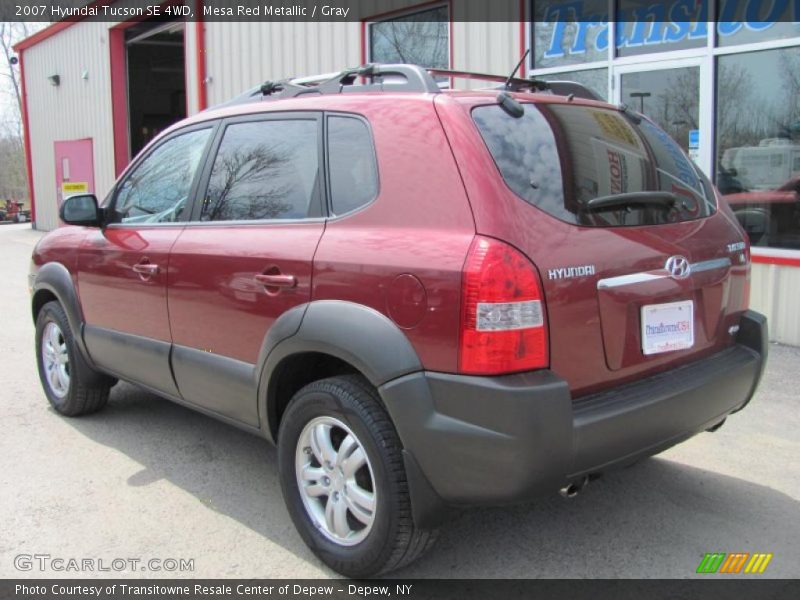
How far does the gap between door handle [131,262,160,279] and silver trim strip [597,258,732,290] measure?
220cm

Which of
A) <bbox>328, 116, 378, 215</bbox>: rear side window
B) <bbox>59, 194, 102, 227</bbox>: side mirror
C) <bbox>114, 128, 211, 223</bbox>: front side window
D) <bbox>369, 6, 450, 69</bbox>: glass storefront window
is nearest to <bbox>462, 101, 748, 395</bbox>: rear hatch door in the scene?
<bbox>328, 116, 378, 215</bbox>: rear side window

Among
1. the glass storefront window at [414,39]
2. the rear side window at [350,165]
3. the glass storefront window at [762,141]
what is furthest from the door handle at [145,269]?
the glass storefront window at [414,39]

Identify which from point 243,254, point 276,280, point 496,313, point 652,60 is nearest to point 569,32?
point 652,60

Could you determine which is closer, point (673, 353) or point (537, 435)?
point (537, 435)

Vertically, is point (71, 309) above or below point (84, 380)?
above

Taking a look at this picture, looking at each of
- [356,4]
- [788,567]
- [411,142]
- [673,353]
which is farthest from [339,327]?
[356,4]

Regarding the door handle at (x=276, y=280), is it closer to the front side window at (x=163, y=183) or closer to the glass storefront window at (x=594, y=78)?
the front side window at (x=163, y=183)

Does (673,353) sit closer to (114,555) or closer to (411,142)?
(411,142)

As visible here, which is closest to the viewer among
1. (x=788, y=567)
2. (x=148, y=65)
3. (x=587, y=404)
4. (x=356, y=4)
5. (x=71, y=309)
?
(x=587, y=404)

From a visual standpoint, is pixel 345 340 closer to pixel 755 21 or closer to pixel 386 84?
pixel 386 84

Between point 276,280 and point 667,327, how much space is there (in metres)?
1.51

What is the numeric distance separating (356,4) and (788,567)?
29.0ft

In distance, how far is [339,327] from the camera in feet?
8.85

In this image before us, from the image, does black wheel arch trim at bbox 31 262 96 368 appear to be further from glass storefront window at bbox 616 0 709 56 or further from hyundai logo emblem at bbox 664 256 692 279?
glass storefront window at bbox 616 0 709 56
